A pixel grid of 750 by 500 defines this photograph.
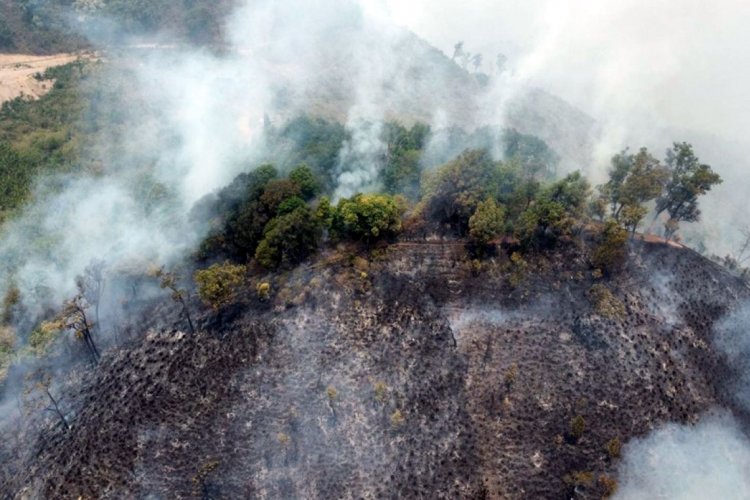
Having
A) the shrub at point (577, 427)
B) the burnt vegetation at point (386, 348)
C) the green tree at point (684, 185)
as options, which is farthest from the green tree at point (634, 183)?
the shrub at point (577, 427)

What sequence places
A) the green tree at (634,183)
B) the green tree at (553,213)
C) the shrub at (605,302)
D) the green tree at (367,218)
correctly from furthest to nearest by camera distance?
the green tree at (634,183), the green tree at (367,218), the green tree at (553,213), the shrub at (605,302)

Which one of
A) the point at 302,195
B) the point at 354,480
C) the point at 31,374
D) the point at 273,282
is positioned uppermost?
the point at 302,195

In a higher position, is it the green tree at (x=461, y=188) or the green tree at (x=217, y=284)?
the green tree at (x=461, y=188)

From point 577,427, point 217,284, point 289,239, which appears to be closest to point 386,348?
point 289,239

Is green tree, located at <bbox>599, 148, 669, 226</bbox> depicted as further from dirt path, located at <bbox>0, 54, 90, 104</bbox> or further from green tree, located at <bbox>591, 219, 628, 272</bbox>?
dirt path, located at <bbox>0, 54, 90, 104</bbox>

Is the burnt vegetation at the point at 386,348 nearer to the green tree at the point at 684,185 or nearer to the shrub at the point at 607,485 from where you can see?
the green tree at the point at 684,185

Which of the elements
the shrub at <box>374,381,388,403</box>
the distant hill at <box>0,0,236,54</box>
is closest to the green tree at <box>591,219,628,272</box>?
the shrub at <box>374,381,388,403</box>

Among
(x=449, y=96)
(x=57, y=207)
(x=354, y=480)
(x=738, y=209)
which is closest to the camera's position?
(x=354, y=480)

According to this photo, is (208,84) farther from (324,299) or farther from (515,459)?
(515,459)

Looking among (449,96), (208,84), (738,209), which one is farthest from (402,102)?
(738,209)
